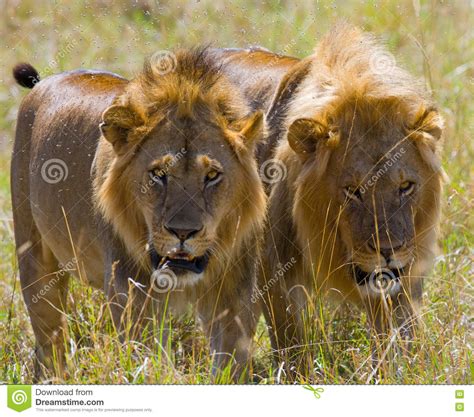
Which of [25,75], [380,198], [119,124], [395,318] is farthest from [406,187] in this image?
[25,75]

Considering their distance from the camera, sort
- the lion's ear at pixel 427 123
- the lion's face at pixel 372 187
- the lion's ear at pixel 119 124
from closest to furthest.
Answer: the lion's ear at pixel 119 124 < the lion's face at pixel 372 187 < the lion's ear at pixel 427 123

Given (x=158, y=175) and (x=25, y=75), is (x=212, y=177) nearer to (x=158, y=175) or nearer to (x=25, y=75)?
(x=158, y=175)

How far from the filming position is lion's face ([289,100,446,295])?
16.1ft

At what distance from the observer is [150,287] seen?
15.9 ft

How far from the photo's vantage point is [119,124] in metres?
4.85

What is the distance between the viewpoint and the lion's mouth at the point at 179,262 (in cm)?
468

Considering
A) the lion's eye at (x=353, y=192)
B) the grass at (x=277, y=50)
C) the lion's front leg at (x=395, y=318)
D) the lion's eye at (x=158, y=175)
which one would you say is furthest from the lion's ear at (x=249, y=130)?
the lion's front leg at (x=395, y=318)

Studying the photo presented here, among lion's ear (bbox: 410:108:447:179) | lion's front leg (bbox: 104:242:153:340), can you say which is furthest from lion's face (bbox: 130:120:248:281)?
lion's ear (bbox: 410:108:447:179)

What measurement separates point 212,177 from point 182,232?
12.9 inches

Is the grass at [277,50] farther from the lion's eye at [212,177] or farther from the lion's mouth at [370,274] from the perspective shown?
the lion's eye at [212,177]

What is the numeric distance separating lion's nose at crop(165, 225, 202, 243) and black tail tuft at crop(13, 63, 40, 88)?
2.32m

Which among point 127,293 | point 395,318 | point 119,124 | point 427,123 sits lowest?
point 395,318

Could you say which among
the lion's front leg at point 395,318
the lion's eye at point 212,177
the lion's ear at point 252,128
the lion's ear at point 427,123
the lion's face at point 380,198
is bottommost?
the lion's front leg at point 395,318

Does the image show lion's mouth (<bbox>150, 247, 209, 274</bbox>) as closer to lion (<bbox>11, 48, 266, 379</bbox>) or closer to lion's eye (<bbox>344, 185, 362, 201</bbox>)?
lion (<bbox>11, 48, 266, 379</bbox>)
